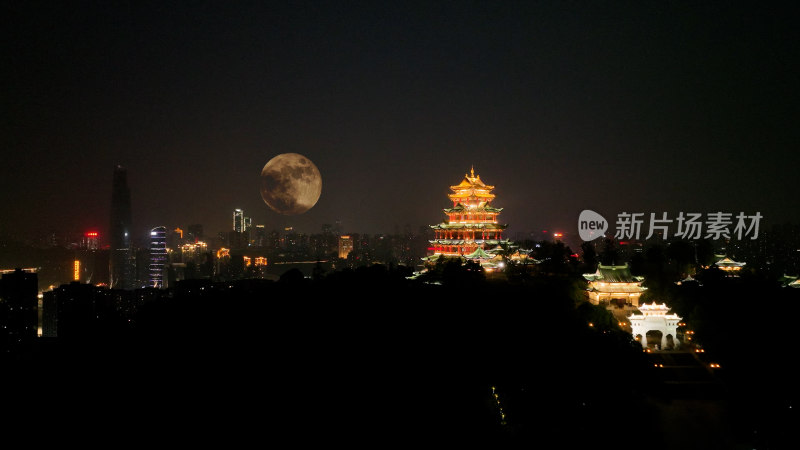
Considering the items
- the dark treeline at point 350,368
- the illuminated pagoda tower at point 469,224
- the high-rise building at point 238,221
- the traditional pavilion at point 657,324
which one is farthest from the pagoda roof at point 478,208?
the high-rise building at point 238,221

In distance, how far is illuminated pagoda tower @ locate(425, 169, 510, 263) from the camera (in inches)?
1012

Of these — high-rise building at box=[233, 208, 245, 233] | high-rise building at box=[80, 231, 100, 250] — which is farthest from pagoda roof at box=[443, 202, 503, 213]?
high-rise building at box=[233, 208, 245, 233]

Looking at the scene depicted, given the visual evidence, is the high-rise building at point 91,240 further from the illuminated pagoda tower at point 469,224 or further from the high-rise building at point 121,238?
the illuminated pagoda tower at point 469,224

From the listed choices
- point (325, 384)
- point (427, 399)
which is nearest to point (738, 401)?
point (427, 399)

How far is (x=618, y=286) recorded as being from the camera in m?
17.9

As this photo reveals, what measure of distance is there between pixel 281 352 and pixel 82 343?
4.39m

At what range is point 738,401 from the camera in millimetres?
10914

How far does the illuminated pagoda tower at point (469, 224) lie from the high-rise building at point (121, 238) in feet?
123

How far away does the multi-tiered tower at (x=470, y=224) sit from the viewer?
25.7 m

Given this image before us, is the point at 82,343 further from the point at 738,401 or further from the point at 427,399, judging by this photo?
the point at 738,401

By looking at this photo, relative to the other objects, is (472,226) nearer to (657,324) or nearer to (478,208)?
(478,208)

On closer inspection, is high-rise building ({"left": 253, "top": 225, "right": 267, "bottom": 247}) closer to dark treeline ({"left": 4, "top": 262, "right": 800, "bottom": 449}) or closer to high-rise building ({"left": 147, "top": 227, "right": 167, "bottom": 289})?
high-rise building ({"left": 147, "top": 227, "right": 167, "bottom": 289})

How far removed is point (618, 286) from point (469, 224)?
29.8 feet

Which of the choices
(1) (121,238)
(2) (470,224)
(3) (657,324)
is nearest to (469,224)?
(2) (470,224)
